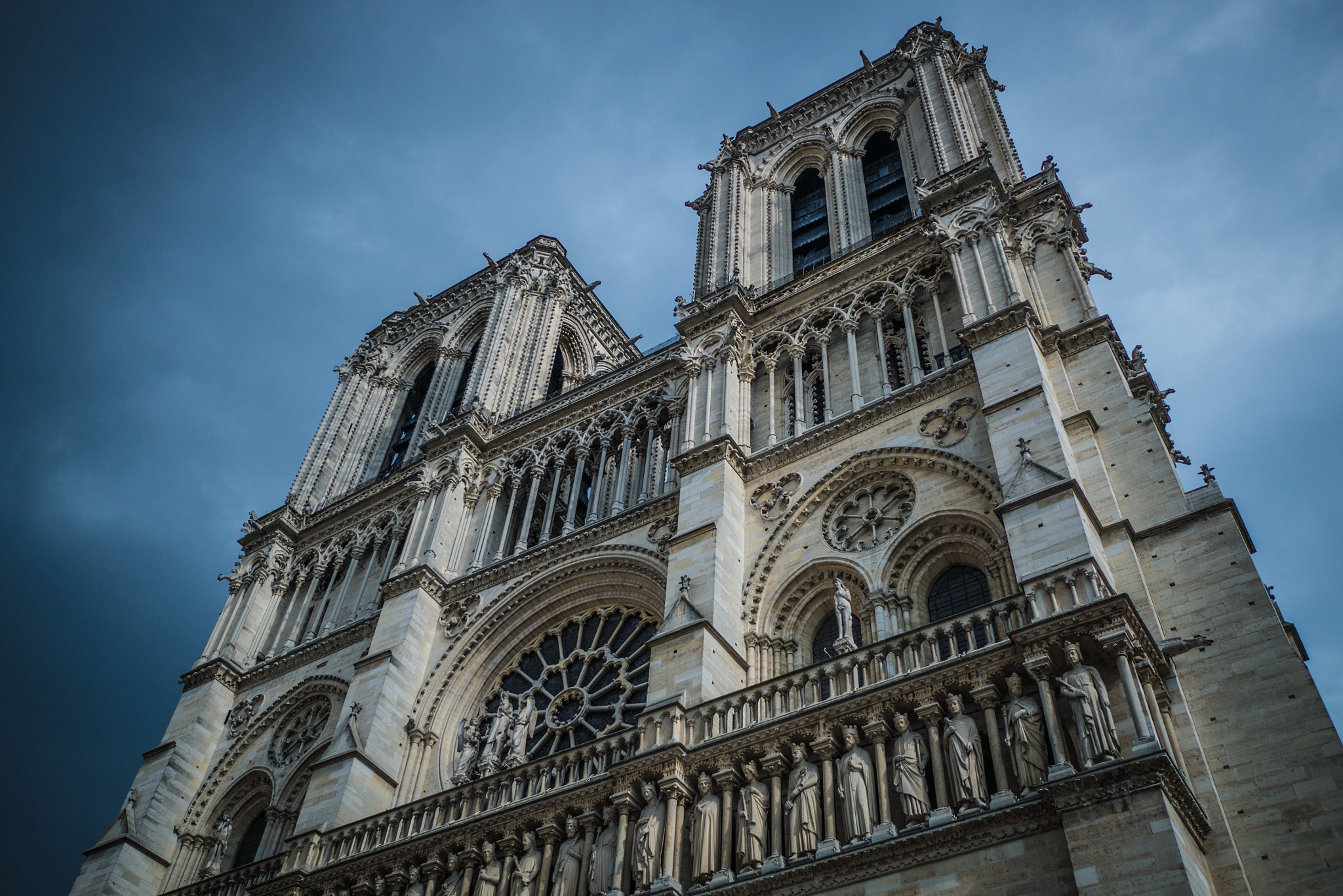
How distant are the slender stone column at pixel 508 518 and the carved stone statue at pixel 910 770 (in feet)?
38.6

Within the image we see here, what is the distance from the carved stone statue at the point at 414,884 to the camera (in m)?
15.8

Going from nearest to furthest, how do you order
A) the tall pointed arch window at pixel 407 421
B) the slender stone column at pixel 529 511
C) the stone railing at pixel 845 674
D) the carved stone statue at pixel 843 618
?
the stone railing at pixel 845 674, the carved stone statue at pixel 843 618, the slender stone column at pixel 529 511, the tall pointed arch window at pixel 407 421

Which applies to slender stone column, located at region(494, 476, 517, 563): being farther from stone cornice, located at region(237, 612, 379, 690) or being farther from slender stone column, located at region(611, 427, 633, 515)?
stone cornice, located at region(237, 612, 379, 690)

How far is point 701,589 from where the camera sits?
57.0ft

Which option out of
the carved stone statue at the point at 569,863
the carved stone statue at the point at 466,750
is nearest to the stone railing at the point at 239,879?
the carved stone statue at the point at 466,750

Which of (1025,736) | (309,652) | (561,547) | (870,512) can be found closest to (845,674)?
(1025,736)

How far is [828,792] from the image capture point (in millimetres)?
12891

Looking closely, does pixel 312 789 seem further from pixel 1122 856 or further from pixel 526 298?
pixel 526 298

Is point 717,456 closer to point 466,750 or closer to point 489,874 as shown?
point 466,750

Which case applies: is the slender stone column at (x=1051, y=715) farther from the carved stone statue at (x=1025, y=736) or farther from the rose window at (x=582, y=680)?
the rose window at (x=582, y=680)

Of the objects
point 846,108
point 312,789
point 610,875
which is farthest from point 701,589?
point 846,108

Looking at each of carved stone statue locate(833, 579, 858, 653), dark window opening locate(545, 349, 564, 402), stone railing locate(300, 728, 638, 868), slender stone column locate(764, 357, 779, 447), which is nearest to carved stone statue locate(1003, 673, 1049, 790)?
carved stone statue locate(833, 579, 858, 653)

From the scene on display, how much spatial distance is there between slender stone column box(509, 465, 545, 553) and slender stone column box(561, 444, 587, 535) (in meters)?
0.74

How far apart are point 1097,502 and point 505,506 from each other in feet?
45.2
